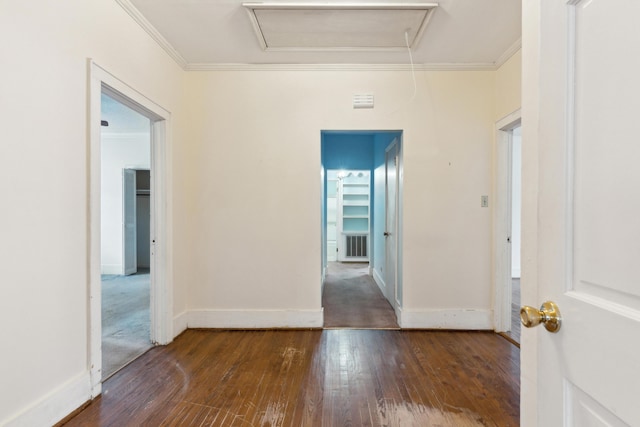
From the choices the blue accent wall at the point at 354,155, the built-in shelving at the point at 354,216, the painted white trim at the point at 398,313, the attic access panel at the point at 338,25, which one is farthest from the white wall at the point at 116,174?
the painted white trim at the point at 398,313

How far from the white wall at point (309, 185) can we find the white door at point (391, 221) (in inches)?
15.5

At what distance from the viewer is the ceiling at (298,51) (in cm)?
222

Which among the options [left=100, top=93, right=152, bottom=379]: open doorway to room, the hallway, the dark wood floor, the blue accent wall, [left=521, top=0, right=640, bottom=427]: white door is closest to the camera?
[left=521, top=0, right=640, bottom=427]: white door

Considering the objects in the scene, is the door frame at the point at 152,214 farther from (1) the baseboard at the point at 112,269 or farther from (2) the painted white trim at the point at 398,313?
(1) the baseboard at the point at 112,269

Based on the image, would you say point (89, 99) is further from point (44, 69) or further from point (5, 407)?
point (5, 407)

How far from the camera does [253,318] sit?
3051 mm

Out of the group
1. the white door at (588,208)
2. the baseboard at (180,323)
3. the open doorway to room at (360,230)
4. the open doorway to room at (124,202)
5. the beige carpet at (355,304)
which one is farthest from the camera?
the open doorway to room at (124,202)

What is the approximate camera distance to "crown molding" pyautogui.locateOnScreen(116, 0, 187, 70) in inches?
85.3

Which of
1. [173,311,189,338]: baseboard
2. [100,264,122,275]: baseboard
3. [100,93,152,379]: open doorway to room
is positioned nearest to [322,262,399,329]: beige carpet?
[173,311,189,338]: baseboard

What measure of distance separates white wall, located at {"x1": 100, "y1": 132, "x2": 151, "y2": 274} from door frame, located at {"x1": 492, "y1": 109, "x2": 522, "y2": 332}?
5.65 m

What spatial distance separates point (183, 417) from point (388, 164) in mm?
3355

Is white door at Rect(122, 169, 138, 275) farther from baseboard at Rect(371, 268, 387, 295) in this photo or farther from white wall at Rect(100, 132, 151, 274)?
baseboard at Rect(371, 268, 387, 295)

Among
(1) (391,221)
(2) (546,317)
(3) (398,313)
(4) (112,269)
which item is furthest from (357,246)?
(2) (546,317)

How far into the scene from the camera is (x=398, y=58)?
2.90 meters
